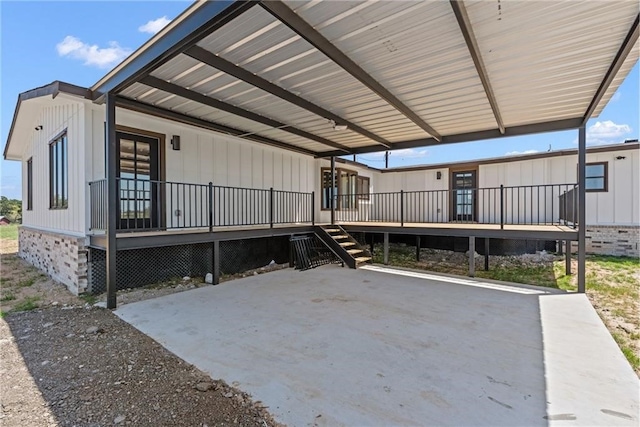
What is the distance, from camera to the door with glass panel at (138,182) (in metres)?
6.02

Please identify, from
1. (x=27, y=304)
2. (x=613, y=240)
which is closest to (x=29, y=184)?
(x=27, y=304)

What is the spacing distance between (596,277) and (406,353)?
253 inches

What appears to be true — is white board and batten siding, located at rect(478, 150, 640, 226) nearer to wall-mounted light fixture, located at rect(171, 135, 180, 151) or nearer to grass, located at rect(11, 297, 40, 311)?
wall-mounted light fixture, located at rect(171, 135, 180, 151)

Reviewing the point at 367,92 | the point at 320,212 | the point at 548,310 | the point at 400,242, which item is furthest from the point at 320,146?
the point at 548,310

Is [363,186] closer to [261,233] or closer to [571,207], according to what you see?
[261,233]

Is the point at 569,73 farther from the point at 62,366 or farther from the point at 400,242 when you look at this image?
Result: the point at 400,242

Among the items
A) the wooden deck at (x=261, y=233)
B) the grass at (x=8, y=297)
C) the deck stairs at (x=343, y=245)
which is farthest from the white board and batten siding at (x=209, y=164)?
the grass at (x=8, y=297)

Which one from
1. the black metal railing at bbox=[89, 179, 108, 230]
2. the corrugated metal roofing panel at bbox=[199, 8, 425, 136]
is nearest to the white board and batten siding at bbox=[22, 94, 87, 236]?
the black metal railing at bbox=[89, 179, 108, 230]

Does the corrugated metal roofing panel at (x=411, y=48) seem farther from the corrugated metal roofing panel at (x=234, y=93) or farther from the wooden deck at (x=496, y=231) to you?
the wooden deck at (x=496, y=231)

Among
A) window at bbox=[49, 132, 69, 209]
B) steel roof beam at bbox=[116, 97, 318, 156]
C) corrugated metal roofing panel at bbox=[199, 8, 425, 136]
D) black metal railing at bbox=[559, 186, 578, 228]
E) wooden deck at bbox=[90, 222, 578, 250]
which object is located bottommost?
wooden deck at bbox=[90, 222, 578, 250]

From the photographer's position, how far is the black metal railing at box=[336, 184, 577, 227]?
10422 mm

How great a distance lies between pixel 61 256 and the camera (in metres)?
6.16

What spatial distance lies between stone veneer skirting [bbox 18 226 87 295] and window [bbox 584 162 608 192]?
1343 cm

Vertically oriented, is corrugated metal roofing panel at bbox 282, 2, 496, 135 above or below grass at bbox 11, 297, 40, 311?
above
